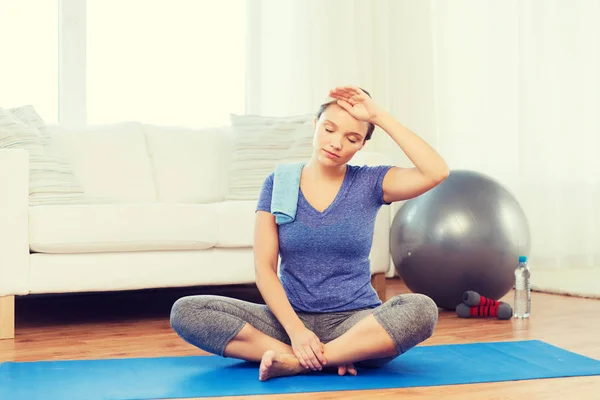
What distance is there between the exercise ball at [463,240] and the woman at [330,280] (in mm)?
1020

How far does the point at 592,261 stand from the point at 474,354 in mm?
2478

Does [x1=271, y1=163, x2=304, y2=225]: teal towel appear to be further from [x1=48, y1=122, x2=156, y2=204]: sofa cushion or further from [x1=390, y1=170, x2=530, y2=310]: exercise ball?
[x1=48, y1=122, x2=156, y2=204]: sofa cushion

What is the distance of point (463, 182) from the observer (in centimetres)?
311

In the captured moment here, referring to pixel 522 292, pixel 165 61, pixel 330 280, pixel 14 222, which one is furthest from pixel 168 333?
pixel 165 61

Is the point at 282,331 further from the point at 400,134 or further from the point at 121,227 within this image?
the point at 121,227

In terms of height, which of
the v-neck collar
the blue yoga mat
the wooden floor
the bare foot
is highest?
the v-neck collar

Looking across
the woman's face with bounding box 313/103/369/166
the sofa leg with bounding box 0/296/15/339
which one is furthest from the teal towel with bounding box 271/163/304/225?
the sofa leg with bounding box 0/296/15/339

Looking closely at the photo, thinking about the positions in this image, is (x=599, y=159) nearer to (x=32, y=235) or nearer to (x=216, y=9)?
(x=216, y=9)

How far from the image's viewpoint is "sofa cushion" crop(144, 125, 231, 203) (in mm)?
3654

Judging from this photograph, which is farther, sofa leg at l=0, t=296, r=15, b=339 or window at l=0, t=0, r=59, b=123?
window at l=0, t=0, r=59, b=123

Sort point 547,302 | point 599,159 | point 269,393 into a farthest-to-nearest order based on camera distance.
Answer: point 599,159 < point 547,302 < point 269,393

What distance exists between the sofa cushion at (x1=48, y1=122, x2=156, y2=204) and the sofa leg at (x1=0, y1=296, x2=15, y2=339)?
2.81 ft

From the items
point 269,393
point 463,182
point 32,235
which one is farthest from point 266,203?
point 463,182

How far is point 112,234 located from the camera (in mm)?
2807
